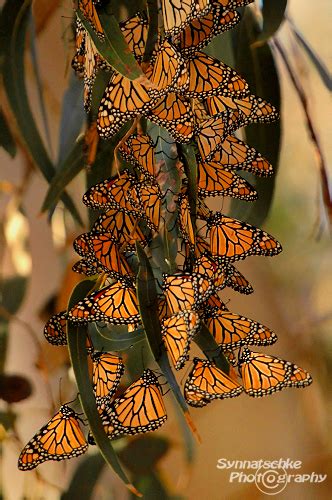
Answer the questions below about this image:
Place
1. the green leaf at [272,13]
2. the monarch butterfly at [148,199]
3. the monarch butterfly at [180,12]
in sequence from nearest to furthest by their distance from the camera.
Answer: the monarch butterfly at [180,12], the monarch butterfly at [148,199], the green leaf at [272,13]

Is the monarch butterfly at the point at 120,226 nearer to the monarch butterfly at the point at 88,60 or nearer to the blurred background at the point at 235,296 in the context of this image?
the monarch butterfly at the point at 88,60

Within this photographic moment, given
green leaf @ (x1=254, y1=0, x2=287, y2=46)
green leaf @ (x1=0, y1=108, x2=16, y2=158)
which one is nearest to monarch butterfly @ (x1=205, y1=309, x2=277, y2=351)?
green leaf @ (x1=254, y1=0, x2=287, y2=46)

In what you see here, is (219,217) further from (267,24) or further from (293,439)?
(293,439)

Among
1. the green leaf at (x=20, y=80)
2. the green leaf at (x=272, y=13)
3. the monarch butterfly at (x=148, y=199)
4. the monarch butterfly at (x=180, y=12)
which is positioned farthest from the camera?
the green leaf at (x=20, y=80)

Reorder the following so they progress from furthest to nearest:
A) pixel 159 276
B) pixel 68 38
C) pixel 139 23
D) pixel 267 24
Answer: pixel 68 38
pixel 267 24
pixel 159 276
pixel 139 23

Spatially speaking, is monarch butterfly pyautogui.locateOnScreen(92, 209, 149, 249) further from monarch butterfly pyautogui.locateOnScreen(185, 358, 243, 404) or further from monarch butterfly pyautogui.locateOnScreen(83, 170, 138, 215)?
monarch butterfly pyautogui.locateOnScreen(185, 358, 243, 404)

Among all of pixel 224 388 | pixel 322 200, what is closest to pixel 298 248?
pixel 322 200

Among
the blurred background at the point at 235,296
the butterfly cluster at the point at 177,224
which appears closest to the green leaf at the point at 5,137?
the blurred background at the point at 235,296

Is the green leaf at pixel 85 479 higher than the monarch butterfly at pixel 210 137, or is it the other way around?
the monarch butterfly at pixel 210 137
